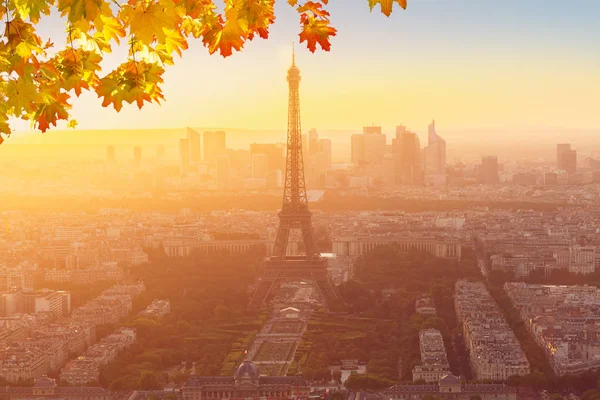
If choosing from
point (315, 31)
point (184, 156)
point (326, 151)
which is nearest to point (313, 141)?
point (326, 151)

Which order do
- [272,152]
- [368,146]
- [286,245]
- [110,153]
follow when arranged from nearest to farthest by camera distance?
[286,245] < [272,152] < [368,146] < [110,153]

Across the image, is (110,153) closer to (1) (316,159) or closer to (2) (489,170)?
(1) (316,159)

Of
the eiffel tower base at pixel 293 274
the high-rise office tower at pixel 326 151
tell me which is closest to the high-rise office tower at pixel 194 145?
the high-rise office tower at pixel 326 151

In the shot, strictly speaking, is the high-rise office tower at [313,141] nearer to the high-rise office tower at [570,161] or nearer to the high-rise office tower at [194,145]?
the high-rise office tower at [194,145]

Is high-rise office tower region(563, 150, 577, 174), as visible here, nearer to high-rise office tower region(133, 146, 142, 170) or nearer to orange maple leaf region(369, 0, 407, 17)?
high-rise office tower region(133, 146, 142, 170)

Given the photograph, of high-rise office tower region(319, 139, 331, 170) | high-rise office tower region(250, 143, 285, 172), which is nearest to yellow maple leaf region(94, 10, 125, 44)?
high-rise office tower region(250, 143, 285, 172)

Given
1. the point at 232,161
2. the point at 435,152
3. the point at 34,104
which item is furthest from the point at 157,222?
the point at 34,104

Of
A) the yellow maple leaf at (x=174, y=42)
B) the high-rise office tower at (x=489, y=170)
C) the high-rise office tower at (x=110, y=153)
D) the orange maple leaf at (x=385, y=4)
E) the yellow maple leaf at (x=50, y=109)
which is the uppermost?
the high-rise office tower at (x=110, y=153)
